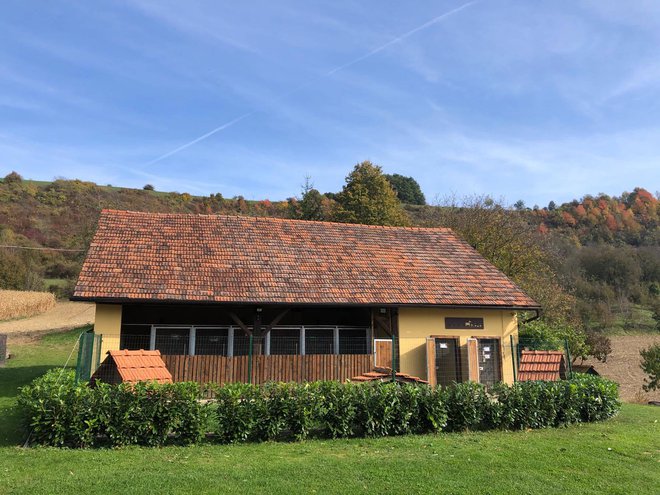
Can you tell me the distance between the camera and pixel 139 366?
12023mm

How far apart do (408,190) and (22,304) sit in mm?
64348

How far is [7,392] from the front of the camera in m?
13.9

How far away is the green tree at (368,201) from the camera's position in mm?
40000

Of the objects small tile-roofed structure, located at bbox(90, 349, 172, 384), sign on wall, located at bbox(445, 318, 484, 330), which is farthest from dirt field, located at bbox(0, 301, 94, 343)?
sign on wall, located at bbox(445, 318, 484, 330)

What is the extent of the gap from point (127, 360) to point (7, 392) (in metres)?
4.46

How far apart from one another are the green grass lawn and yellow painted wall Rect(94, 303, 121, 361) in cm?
421

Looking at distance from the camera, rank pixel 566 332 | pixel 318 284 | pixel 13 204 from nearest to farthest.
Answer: pixel 318 284
pixel 566 332
pixel 13 204

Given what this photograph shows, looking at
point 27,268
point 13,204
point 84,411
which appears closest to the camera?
point 84,411

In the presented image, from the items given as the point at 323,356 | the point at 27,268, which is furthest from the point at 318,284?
the point at 27,268

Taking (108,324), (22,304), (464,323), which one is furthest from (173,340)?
(22,304)

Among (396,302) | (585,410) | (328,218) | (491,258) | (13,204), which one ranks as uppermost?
(13,204)

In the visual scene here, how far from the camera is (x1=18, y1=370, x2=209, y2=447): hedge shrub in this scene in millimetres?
8664

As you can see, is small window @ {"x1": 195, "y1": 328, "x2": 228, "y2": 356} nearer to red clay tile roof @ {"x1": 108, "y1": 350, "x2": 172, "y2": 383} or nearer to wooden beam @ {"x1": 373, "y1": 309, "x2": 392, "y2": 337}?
red clay tile roof @ {"x1": 108, "y1": 350, "x2": 172, "y2": 383}

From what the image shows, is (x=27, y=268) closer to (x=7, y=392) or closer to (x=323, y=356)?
(x=7, y=392)
